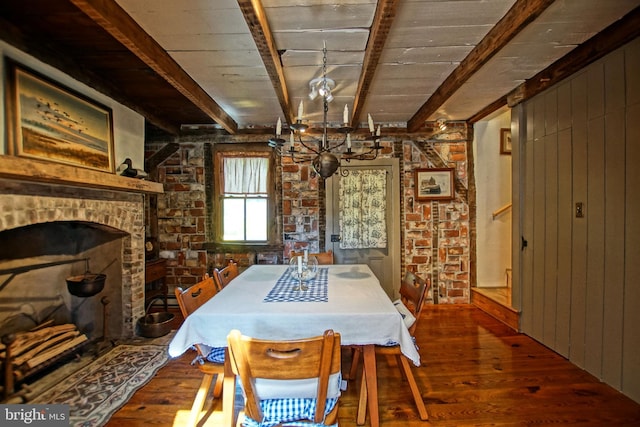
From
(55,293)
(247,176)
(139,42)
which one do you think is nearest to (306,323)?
(139,42)

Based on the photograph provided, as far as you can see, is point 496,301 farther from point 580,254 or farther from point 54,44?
point 54,44

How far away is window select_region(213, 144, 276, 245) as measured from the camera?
4.09 meters

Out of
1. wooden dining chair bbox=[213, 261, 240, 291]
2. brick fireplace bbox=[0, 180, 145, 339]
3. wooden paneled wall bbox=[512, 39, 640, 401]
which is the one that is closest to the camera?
wooden paneled wall bbox=[512, 39, 640, 401]

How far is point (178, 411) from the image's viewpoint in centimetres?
194

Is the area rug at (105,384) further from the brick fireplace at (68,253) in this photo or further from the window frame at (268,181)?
the window frame at (268,181)

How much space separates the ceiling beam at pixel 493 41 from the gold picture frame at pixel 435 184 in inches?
41.8

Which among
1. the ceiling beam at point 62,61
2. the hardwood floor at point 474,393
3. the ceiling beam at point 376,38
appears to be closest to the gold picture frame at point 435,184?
the ceiling beam at point 376,38

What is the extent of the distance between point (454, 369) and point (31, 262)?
11.6 ft

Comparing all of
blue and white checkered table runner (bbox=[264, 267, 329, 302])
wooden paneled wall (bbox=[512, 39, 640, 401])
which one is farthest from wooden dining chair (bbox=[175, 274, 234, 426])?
wooden paneled wall (bbox=[512, 39, 640, 401])

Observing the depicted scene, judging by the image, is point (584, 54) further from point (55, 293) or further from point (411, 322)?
point (55, 293)

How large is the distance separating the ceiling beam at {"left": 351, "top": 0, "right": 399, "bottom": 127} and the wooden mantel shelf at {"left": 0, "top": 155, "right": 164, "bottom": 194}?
2254 millimetres

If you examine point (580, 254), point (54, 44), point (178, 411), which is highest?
point (54, 44)

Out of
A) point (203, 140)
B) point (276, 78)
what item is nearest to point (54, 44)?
point (276, 78)

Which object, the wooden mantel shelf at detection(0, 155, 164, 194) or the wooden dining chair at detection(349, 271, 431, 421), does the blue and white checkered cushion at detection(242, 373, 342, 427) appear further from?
the wooden mantel shelf at detection(0, 155, 164, 194)
